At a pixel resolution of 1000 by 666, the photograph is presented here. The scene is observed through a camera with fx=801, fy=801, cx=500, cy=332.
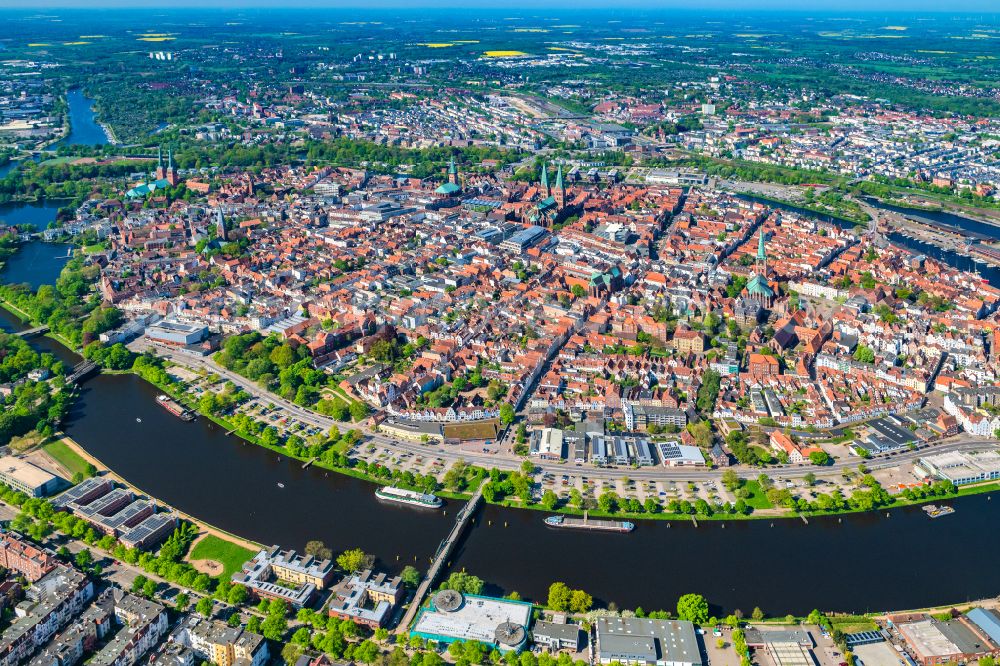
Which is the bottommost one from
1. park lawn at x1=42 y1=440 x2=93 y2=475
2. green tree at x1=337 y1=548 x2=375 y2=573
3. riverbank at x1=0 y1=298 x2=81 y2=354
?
park lawn at x1=42 y1=440 x2=93 y2=475

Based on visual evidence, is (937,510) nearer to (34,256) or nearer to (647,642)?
(647,642)

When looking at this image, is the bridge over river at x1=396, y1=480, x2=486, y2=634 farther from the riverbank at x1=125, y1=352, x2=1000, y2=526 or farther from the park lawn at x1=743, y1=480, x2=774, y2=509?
the park lawn at x1=743, y1=480, x2=774, y2=509

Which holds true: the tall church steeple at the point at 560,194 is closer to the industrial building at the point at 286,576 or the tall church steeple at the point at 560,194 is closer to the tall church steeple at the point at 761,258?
the tall church steeple at the point at 761,258

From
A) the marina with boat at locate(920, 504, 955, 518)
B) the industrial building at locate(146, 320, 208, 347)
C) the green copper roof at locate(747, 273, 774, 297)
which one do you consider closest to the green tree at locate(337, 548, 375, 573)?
the marina with boat at locate(920, 504, 955, 518)

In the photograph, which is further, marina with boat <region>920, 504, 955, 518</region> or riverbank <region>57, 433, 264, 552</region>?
marina with boat <region>920, 504, 955, 518</region>

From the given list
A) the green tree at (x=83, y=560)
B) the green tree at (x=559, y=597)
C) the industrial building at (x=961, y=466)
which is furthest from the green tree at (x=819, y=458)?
the green tree at (x=83, y=560)

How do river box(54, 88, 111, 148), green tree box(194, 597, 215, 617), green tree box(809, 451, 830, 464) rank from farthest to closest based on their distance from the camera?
river box(54, 88, 111, 148)
green tree box(809, 451, 830, 464)
green tree box(194, 597, 215, 617)
